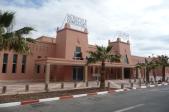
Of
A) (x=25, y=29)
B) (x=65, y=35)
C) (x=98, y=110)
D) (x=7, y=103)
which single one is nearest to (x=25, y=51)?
(x=25, y=29)

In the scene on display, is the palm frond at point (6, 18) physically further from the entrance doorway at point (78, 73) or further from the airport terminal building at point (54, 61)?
the entrance doorway at point (78, 73)

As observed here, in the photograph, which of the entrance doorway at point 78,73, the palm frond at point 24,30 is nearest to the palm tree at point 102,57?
the palm frond at point 24,30

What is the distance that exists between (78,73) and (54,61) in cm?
868

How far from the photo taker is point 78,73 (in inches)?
1650

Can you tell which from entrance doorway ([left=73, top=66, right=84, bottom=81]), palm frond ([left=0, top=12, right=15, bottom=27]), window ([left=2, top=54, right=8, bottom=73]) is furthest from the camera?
entrance doorway ([left=73, top=66, right=84, bottom=81])

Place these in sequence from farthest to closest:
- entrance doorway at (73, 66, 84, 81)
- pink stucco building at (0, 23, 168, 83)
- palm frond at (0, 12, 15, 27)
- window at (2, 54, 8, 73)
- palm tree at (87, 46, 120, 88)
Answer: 1. entrance doorway at (73, 66, 84, 81)
2. pink stucco building at (0, 23, 168, 83)
3. window at (2, 54, 8, 73)
4. palm tree at (87, 46, 120, 88)
5. palm frond at (0, 12, 15, 27)

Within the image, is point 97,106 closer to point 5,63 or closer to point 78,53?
point 5,63

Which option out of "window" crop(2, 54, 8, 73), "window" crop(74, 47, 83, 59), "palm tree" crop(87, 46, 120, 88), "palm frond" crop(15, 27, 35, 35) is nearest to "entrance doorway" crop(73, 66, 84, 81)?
"window" crop(74, 47, 83, 59)

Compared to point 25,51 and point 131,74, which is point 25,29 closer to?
point 25,51

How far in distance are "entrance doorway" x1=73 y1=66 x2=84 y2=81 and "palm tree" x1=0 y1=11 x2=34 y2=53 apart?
2609 centimetres

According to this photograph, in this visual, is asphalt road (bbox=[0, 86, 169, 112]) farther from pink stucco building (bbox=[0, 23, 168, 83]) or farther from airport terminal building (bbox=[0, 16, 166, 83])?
pink stucco building (bbox=[0, 23, 168, 83])

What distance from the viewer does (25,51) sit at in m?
15.1

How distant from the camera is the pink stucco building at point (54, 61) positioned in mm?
33625

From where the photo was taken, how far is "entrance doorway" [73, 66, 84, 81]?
4107 centimetres
